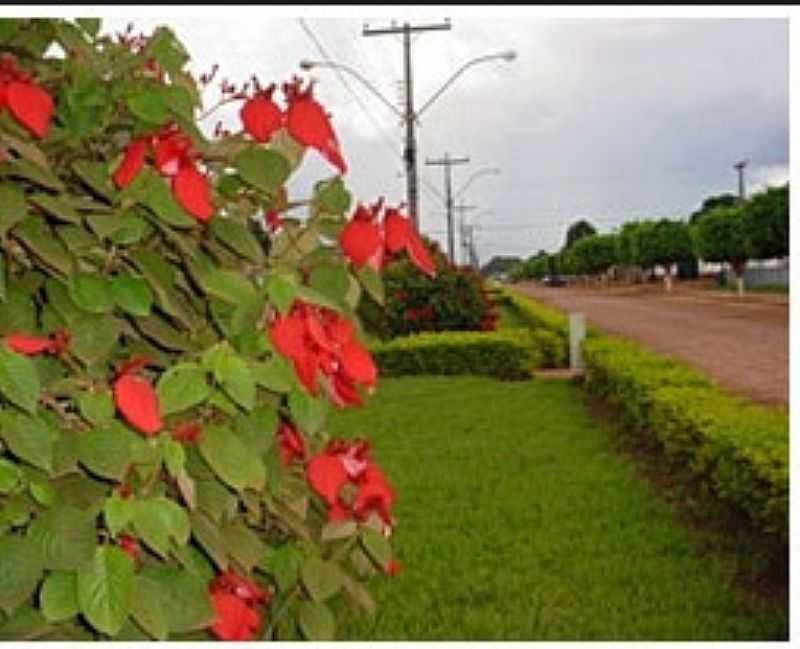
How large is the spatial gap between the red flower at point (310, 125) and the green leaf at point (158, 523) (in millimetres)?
481

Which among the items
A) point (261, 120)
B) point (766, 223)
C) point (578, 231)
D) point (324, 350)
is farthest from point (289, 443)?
point (578, 231)

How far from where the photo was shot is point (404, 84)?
24.4m

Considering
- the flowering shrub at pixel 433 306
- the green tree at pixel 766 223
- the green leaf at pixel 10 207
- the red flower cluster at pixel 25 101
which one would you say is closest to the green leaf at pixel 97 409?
the green leaf at pixel 10 207

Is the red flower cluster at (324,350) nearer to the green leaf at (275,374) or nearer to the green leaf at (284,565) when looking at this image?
the green leaf at (275,374)

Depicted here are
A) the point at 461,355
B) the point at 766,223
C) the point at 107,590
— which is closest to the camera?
the point at 107,590

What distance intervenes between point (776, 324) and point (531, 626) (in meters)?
22.2

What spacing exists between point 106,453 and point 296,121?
48 cm

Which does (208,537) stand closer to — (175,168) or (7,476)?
(7,476)

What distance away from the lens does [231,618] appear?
1494 millimetres

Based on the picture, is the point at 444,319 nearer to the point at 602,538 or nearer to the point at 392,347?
the point at 392,347

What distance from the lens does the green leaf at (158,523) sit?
1.33 m

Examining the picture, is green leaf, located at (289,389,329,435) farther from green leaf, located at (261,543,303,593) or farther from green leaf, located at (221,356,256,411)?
green leaf, located at (261,543,303,593)

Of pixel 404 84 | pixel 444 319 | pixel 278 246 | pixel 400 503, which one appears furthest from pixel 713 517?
pixel 404 84

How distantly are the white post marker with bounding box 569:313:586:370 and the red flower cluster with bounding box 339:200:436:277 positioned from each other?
1264 centimetres
